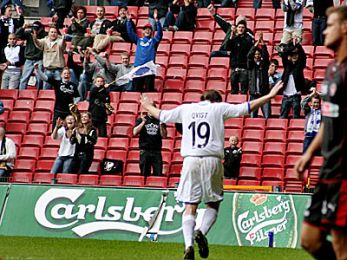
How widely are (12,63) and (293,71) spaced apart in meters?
7.15

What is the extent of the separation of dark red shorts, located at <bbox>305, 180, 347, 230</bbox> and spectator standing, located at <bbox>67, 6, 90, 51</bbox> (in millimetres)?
19007

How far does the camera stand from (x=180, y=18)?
27.7 m

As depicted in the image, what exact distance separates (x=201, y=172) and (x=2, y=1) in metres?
16.8

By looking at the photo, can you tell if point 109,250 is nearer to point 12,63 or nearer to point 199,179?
point 199,179

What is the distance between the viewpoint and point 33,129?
26234 millimetres

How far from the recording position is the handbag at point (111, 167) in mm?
24062

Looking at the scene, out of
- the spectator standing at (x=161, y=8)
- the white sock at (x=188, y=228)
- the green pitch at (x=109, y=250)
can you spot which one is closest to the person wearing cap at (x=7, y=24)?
the spectator standing at (x=161, y=8)

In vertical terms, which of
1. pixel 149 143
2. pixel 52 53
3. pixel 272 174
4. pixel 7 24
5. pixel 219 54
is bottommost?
pixel 272 174

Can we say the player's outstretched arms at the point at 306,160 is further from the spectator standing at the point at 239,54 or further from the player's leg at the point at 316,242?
the spectator standing at the point at 239,54

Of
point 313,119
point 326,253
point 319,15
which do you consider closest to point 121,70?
point 319,15

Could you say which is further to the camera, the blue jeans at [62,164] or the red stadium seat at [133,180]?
the blue jeans at [62,164]

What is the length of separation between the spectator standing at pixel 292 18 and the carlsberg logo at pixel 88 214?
704cm

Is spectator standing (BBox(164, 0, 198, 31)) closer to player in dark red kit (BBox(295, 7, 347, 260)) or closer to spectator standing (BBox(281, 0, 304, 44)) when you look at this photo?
spectator standing (BBox(281, 0, 304, 44))

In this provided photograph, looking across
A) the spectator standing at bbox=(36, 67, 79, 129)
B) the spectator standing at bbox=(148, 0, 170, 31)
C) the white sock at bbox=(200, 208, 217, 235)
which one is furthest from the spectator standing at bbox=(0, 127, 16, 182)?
the white sock at bbox=(200, 208, 217, 235)
